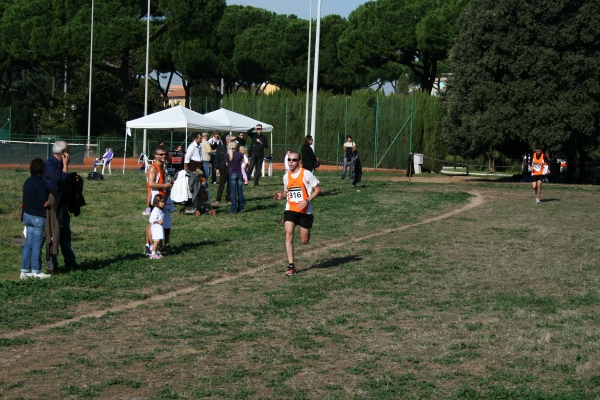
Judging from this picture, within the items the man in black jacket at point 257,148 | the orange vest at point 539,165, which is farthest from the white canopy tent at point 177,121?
the orange vest at point 539,165

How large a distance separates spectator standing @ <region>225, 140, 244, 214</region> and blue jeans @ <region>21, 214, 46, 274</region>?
8300 mm

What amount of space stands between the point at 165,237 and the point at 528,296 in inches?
257

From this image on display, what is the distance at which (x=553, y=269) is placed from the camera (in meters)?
13.0

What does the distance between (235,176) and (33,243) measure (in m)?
8.70

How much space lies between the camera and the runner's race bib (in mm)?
12111

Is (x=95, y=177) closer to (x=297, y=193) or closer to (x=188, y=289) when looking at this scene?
(x=297, y=193)

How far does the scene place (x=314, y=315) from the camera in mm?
9688

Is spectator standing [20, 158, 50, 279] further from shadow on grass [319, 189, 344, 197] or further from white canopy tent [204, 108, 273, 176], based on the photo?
white canopy tent [204, 108, 273, 176]

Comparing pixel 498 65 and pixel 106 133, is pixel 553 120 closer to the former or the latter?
pixel 498 65

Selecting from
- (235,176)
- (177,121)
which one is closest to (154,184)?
(235,176)

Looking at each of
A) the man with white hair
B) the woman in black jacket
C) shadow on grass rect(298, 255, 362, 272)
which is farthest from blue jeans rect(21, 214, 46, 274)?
the woman in black jacket

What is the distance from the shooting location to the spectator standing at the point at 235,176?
19766mm

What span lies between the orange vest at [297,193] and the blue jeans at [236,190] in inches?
317

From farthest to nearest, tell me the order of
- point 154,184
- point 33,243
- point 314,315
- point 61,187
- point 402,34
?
point 402,34, point 154,184, point 61,187, point 33,243, point 314,315
